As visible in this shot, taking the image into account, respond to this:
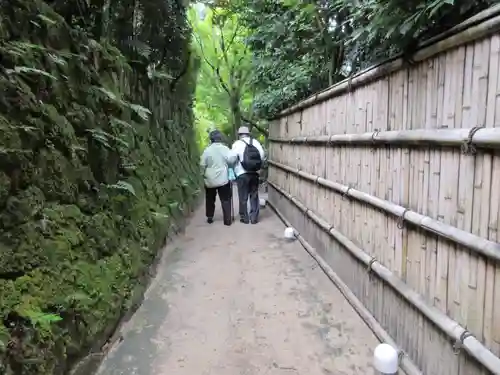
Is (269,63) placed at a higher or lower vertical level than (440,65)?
higher

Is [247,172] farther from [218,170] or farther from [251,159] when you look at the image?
[218,170]

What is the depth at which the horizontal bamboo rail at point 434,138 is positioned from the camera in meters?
2.19

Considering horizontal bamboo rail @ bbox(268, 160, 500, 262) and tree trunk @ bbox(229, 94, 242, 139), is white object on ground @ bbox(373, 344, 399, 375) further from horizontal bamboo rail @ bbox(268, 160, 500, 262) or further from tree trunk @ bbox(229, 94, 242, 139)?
tree trunk @ bbox(229, 94, 242, 139)

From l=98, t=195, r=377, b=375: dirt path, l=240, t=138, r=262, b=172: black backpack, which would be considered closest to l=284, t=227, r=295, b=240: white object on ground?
l=98, t=195, r=377, b=375: dirt path

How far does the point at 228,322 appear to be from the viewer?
4117 millimetres

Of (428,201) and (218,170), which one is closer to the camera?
(428,201)

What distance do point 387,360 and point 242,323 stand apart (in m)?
1.46

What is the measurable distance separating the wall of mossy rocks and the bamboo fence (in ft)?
7.31

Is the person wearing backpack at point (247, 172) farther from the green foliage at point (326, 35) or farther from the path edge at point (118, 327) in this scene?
the path edge at point (118, 327)

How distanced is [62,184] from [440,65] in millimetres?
2621

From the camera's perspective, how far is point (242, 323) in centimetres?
409

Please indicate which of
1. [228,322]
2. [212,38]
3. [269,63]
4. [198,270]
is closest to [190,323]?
[228,322]

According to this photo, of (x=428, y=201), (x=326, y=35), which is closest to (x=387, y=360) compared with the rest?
(x=428, y=201)

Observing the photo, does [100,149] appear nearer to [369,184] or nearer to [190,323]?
[190,323]
